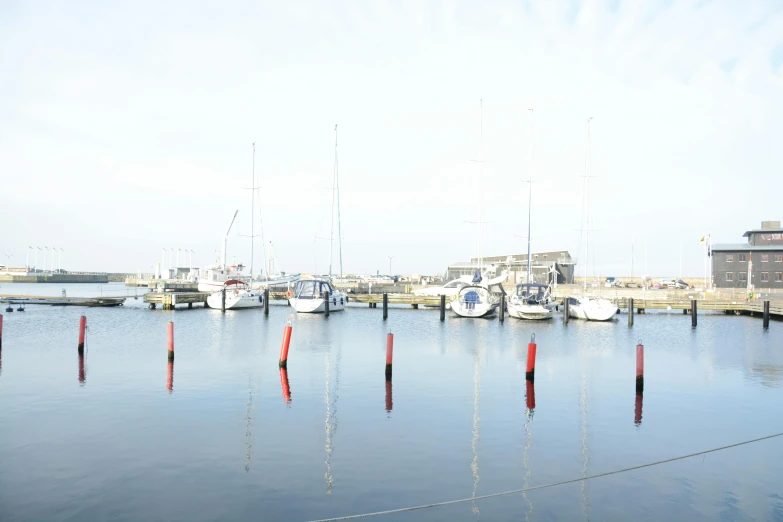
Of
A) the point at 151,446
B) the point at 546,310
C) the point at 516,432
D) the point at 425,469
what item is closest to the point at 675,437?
the point at 516,432

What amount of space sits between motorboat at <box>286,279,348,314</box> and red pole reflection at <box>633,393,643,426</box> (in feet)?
130

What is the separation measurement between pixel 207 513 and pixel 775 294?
261 ft

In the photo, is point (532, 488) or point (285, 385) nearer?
point (532, 488)

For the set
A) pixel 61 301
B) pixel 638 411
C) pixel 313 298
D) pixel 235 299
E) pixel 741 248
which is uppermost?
pixel 741 248

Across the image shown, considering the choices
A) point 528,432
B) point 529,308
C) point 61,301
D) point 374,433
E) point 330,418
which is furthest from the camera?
point 61,301

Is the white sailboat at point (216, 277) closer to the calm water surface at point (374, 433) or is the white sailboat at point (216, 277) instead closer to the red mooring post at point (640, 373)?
the calm water surface at point (374, 433)

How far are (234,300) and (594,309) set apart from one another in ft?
121

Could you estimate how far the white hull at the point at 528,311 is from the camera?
167ft

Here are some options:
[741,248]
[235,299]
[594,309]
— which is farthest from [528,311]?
[741,248]

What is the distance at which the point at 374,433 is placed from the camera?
1634cm

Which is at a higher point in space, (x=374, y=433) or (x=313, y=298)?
(x=313, y=298)

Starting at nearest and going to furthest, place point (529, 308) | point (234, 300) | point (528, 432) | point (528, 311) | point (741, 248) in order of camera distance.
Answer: point (528, 432), point (529, 308), point (528, 311), point (234, 300), point (741, 248)

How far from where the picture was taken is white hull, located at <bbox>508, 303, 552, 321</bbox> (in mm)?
51031

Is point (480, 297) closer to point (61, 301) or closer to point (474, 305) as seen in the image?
point (474, 305)
